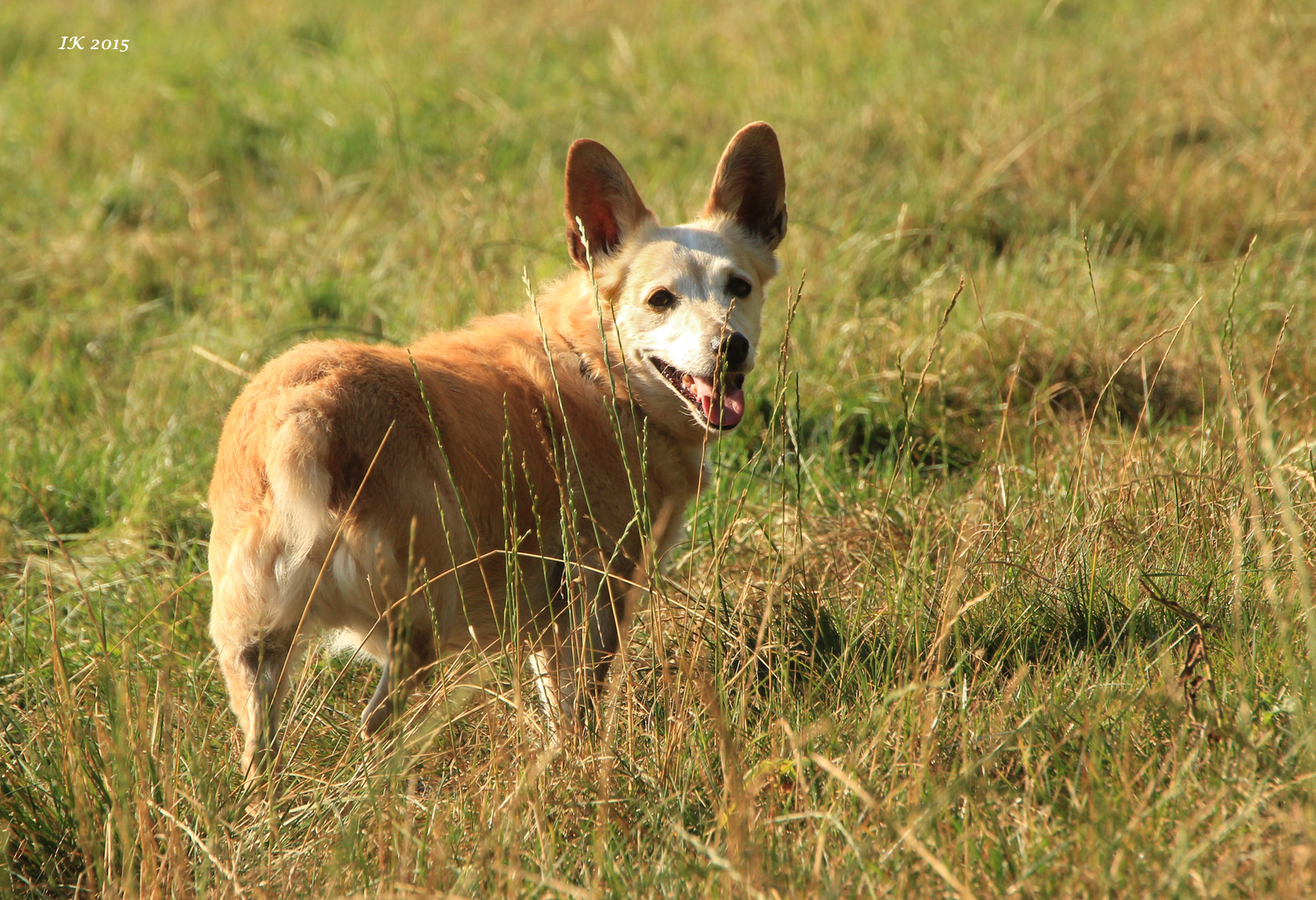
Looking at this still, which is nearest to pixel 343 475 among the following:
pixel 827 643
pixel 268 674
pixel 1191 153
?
pixel 268 674

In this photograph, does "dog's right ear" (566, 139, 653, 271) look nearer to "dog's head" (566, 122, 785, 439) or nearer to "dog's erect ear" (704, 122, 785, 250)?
"dog's head" (566, 122, 785, 439)

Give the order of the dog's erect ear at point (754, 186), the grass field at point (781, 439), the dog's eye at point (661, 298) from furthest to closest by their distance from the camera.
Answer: the dog's erect ear at point (754, 186) < the dog's eye at point (661, 298) < the grass field at point (781, 439)

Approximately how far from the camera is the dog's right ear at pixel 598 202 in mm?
3268

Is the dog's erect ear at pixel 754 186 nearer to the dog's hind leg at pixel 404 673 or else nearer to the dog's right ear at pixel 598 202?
the dog's right ear at pixel 598 202

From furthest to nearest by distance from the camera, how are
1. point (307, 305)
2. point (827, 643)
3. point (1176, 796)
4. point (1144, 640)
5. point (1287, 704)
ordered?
point (307, 305), point (827, 643), point (1144, 640), point (1287, 704), point (1176, 796)

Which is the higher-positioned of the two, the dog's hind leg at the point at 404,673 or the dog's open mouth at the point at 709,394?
the dog's open mouth at the point at 709,394

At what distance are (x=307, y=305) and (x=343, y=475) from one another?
3.12m

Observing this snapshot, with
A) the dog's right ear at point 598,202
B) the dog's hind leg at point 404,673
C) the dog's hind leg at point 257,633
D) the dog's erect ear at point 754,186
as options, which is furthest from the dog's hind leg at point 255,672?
the dog's erect ear at point 754,186

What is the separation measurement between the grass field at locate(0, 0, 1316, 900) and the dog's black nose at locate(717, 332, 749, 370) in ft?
1.02

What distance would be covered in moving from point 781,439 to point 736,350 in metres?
0.51

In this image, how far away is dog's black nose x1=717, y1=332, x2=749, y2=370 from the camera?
299 cm

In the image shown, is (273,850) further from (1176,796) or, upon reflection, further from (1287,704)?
(1287,704)

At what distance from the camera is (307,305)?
16.5 ft

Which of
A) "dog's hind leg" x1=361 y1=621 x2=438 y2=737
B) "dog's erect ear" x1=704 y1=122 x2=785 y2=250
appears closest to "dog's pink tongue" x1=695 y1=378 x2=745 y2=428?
"dog's erect ear" x1=704 y1=122 x2=785 y2=250
